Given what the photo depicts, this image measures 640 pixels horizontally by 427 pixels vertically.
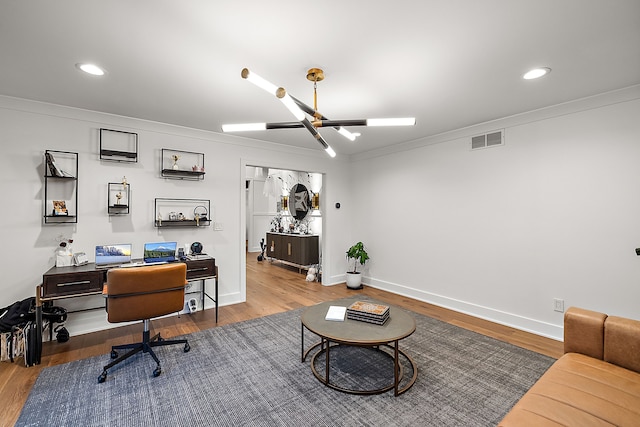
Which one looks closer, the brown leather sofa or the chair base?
the brown leather sofa

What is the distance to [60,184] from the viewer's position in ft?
10.6

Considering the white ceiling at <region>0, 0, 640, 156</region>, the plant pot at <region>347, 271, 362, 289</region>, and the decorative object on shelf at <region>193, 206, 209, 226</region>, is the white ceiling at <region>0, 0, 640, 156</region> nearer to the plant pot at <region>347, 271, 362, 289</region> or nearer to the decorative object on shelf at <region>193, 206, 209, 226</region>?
the decorative object on shelf at <region>193, 206, 209, 226</region>

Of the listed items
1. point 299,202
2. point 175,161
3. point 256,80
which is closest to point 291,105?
point 256,80

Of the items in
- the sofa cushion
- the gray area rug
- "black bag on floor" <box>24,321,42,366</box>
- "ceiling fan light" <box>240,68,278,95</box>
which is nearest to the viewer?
the sofa cushion

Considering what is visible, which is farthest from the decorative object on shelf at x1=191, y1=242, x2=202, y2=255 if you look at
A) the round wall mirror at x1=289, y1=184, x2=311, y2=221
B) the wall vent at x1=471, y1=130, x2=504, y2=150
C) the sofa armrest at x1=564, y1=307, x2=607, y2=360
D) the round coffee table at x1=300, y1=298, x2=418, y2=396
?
the wall vent at x1=471, y1=130, x2=504, y2=150

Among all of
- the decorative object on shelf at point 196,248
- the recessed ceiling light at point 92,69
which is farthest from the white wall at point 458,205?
the recessed ceiling light at point 92,69

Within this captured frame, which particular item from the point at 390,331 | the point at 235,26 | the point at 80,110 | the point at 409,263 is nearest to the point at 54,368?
the point at 80,110

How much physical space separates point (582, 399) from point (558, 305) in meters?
2.23

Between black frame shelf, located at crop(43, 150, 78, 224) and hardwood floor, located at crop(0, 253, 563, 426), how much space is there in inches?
52.4

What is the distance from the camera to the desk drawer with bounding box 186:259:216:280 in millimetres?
3512

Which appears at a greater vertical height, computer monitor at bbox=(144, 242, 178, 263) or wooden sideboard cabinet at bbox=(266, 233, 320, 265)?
computer monitor at bbox=(144, 242, 178, 263)

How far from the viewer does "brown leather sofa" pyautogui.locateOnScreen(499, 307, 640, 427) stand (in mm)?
1275

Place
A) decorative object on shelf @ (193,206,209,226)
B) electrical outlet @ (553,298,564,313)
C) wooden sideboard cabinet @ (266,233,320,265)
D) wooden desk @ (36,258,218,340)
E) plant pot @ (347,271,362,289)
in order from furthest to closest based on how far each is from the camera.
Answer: wooden sideboard cabinet @ (266,233,320,265)
plant pot @ (347,271,362,289)
decorative object on shelf @ (193,206,209,226)
electrical outlet @ (553,298,564,313)
wooden desk @ (36,258,218,340)

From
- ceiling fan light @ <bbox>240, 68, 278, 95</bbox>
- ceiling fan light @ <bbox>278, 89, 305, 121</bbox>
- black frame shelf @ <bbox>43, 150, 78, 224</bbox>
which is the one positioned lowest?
black frame shelf @ <bbox>43, 150, 78, 224</bbox>
